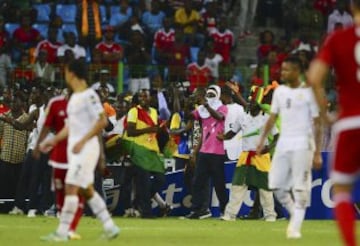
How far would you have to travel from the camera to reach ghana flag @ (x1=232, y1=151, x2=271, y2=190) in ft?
67.5

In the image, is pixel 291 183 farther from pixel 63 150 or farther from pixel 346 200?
pixel 346 200

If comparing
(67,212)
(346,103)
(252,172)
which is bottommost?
(67,212)

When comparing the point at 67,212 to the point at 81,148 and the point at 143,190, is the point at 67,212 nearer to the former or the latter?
the point at 81,148

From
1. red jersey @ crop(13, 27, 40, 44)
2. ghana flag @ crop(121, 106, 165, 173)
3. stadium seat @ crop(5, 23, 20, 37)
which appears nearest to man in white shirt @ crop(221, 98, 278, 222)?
ghana flag @ crop(121, 106, 165, 173)

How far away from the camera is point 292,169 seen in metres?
15.4

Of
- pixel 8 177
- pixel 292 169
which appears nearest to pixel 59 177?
pixel 292 169

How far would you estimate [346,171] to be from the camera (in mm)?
10938

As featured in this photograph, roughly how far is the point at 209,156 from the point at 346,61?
33.5 ft

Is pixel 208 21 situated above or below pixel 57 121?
above

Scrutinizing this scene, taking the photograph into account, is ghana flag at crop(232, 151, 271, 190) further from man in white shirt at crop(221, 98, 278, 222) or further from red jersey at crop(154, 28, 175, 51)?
red jersey at crop(154, 28, 175, 51)

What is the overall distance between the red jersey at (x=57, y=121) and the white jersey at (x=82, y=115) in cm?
53

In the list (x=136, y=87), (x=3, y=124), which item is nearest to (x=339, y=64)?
(x=3, y=124)

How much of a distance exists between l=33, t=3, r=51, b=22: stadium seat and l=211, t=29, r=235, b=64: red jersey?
3.88 meters

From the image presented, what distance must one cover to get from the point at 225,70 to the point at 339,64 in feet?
54.2
